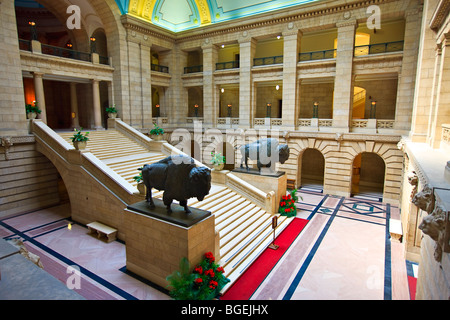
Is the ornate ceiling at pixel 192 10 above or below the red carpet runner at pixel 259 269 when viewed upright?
above

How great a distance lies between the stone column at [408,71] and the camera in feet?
48.0

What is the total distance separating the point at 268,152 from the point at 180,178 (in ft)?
24.7

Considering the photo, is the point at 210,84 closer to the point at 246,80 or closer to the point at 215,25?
the point at 246,80

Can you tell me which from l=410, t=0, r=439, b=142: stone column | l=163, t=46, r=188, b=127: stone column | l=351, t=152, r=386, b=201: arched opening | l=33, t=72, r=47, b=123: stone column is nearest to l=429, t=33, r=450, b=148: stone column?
l=410, t=0, r=439, b=142: stone column

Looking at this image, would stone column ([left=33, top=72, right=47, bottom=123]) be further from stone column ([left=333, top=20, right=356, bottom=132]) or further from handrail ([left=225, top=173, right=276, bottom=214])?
stone column ([left=333, top=20, right=356, bottom=132])

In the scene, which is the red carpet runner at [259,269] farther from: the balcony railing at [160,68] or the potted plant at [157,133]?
the balcony railing at [160,68]

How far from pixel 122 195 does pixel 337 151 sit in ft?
44.4

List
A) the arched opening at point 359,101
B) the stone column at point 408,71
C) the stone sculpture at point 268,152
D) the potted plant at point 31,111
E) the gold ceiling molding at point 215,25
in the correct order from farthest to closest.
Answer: the arched opening at point 359,101 < the gold ceiling molding at point 215,25 < the stone column at point 408,71 < the potted plant at point 31,111 < the stone sculpture at point 268,152

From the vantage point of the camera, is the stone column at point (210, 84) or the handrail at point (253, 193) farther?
the stone column at point (210, 84)

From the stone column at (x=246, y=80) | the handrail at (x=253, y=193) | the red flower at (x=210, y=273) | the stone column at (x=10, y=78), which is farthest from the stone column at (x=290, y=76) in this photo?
the stone column at (x=10, y=78)

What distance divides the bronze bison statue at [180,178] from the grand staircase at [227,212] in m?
2.72

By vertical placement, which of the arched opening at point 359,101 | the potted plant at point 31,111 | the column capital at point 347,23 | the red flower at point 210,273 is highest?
the column capital at point 347,23

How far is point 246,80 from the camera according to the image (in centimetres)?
2019
